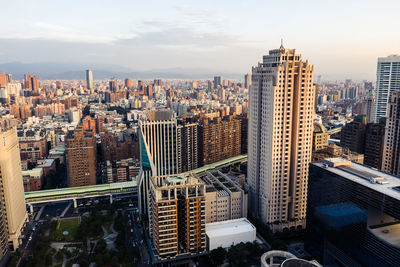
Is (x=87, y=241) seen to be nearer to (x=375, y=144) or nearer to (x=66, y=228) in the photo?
(x=66, y=228)

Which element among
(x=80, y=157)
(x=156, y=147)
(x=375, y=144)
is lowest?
(x=80, y=157)

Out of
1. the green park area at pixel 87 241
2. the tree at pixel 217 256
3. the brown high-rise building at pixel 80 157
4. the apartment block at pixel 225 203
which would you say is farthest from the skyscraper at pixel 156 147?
the tree at pixel 217 256

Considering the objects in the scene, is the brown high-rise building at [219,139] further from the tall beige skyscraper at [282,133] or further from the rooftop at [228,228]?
the rooftop at [228,228]

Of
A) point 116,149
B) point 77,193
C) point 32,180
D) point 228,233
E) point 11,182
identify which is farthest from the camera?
point 116,149

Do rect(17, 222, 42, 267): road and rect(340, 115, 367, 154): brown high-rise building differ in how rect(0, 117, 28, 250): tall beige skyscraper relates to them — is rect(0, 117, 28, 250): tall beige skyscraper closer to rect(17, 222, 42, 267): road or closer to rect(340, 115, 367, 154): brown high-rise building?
rect(17, 222, 42, 267): road

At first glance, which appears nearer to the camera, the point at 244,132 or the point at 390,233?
the point at 390,233

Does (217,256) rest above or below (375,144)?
below

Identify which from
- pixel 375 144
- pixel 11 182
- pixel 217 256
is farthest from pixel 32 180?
pixel 375 144
